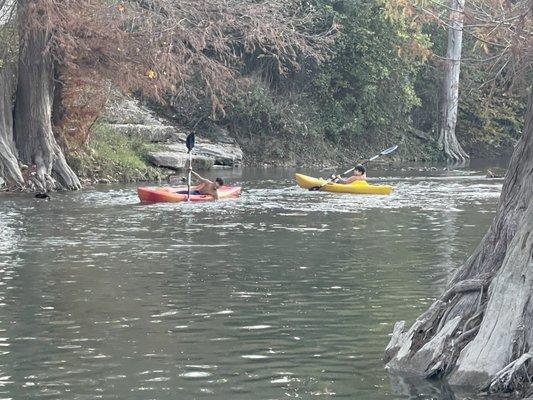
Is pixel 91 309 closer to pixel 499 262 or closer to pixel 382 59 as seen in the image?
pixel 499 262

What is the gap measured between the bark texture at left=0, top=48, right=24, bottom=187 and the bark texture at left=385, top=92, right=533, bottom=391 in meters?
20.9

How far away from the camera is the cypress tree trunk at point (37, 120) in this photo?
32000mm

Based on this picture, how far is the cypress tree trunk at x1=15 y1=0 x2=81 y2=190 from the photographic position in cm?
3200

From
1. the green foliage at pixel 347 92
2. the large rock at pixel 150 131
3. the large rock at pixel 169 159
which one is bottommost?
the large rock at pixel 169 159

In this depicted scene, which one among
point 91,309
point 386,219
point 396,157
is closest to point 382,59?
point 396,157

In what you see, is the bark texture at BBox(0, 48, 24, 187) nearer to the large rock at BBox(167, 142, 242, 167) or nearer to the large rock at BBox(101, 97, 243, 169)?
the large rock at BBox(101, 97, 243, 169)

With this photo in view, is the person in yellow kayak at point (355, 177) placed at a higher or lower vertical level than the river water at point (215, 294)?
higher

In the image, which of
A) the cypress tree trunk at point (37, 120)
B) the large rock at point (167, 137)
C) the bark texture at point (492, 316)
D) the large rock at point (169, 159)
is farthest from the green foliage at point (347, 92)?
the bark texture at point (492, 316)

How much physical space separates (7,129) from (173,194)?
19.4 ft

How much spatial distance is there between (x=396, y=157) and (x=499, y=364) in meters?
43.0

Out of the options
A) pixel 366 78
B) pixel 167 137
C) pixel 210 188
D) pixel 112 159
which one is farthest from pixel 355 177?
pixel 366 78

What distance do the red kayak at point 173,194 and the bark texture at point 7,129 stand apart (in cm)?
416

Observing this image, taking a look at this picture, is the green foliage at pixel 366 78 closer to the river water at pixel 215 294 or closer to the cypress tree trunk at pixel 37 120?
the cypress tree trunk at pixel 37 120

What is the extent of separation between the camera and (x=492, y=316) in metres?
9.93
